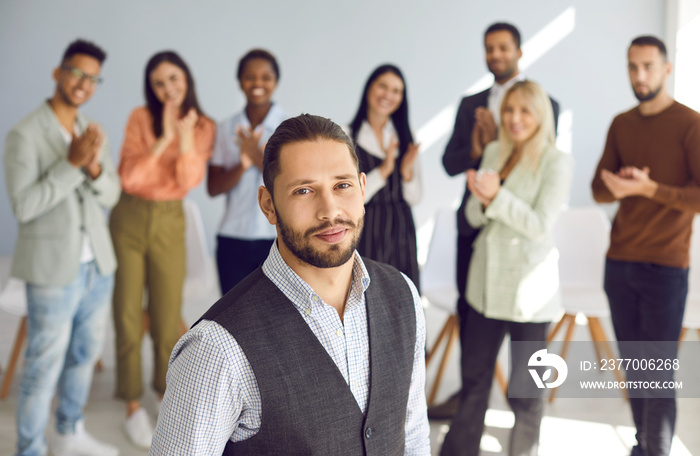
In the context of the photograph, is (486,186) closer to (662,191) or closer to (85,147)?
(662,191)

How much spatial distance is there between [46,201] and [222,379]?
1.59 metres

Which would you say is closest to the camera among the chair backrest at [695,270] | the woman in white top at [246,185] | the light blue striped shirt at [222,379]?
the light blue striped shirt at [222,379]

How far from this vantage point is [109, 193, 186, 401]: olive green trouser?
273 centimetres

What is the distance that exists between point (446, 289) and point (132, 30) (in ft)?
12.8

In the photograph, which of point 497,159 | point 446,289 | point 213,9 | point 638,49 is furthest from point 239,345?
point 213,9

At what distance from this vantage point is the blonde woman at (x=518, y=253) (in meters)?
2.23

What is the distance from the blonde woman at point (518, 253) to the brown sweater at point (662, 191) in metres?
0.30

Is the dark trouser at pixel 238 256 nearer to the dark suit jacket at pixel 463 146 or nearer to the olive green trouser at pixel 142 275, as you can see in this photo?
the olive green trouser at pixel 142 275

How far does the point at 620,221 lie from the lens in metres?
2.42

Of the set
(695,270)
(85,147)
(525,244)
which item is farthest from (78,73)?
(695,270)

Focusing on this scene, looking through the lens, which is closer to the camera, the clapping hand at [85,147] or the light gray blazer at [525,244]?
the light gray blazer at [525,244]

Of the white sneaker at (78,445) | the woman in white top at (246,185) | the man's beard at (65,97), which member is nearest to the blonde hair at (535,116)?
the woman in white top at (246,185)

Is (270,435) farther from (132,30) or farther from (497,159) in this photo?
(132,30)

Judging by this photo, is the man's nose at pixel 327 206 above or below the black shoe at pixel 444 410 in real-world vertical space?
above
